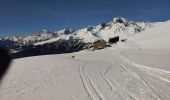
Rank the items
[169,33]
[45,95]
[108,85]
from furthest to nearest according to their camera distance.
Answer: [169,33] → [108,85] → [45,95]

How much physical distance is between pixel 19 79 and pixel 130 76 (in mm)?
9661

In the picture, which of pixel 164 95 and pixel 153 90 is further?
pixel 153 90

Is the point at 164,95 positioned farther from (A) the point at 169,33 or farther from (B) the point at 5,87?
(A) the point at 169,33

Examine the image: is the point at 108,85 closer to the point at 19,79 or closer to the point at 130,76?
the point at 130,76

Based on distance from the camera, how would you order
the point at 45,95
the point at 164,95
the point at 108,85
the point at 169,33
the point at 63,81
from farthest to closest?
the point at 169,33 → the point at 63,81 → the point at 108,85 → the point at 45,95 → the point at 164,95

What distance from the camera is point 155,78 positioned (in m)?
21.0

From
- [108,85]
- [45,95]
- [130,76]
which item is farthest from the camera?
[130,76]

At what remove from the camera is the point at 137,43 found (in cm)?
7519

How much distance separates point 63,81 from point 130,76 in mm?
5882

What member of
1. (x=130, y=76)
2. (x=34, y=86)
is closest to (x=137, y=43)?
(x=130, y=76)

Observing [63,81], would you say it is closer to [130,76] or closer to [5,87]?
[5,87]

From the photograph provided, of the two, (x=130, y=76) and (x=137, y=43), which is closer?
(x=130, y=76)

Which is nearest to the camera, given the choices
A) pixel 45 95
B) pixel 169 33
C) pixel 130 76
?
pixel 45 95

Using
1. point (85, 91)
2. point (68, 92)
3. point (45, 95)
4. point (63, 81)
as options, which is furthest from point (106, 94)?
point (63, 81)
